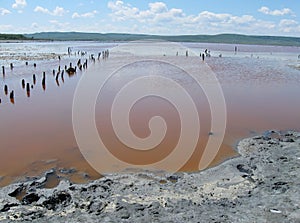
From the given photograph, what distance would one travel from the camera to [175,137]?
47.0ft

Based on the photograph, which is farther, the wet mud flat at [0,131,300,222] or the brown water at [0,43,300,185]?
the brown water at [0,43,300,185]

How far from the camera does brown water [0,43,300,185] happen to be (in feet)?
38.3

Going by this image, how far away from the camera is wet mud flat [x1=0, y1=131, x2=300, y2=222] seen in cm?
729

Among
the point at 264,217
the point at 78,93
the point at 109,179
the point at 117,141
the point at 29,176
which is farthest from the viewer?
the point at 78,93

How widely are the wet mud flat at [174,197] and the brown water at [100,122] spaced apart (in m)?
1.35

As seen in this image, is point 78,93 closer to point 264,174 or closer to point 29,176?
point 29,176

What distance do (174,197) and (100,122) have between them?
902 centimetres

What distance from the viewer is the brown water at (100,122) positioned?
11.7 m

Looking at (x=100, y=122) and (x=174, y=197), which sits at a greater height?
(x=100, y=122)

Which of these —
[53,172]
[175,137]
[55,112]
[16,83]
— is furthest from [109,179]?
[16,83]

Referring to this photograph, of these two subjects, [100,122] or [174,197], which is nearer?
[174,197]

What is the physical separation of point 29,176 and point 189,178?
17.1 ft

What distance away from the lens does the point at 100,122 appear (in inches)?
653

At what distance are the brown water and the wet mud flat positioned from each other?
135 cm
